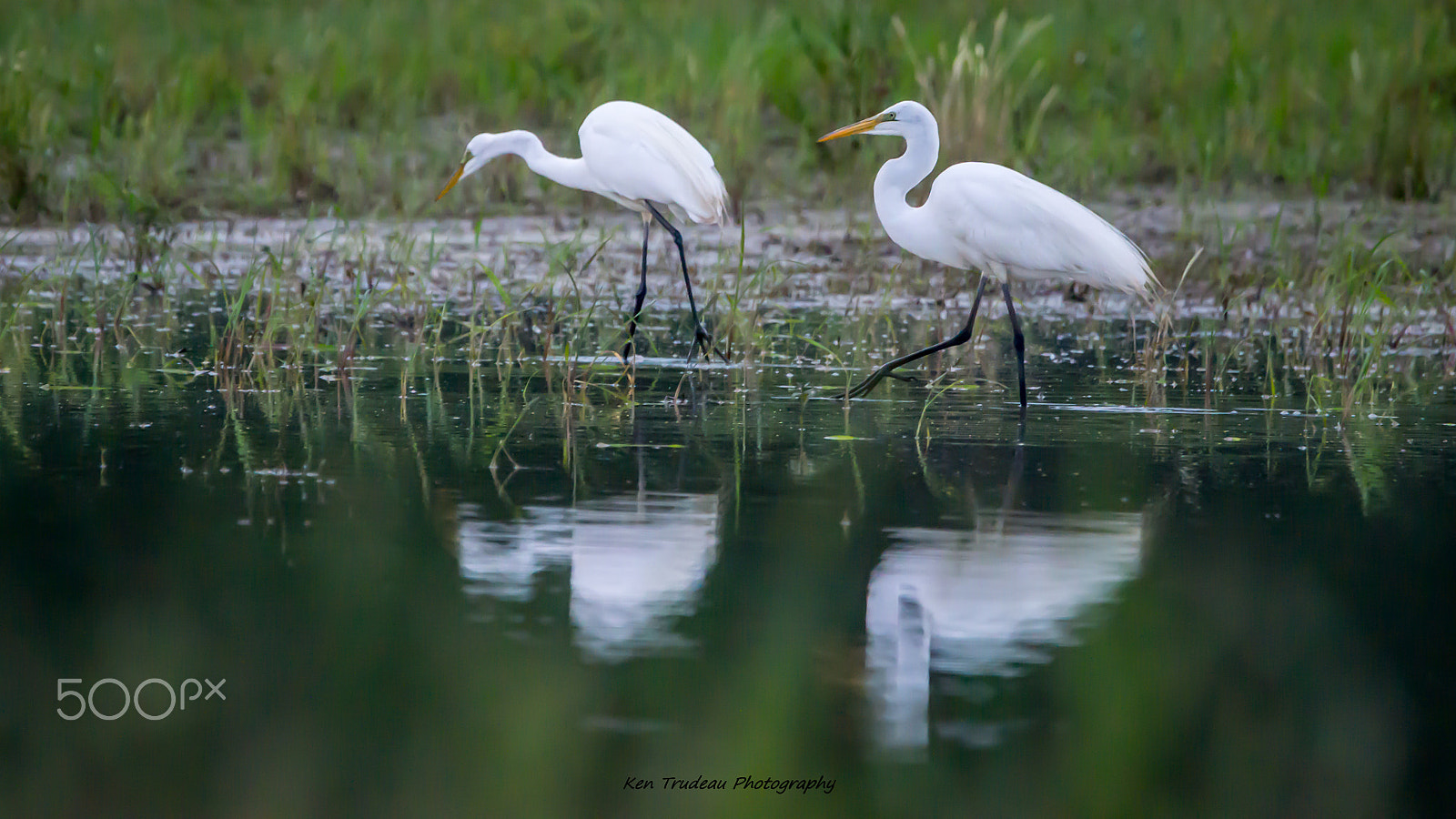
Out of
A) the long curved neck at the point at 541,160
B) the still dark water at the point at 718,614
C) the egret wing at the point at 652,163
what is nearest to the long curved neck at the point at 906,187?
the egret wing at the point at 652,163

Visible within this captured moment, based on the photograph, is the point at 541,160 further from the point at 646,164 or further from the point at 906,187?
the point at 906,187

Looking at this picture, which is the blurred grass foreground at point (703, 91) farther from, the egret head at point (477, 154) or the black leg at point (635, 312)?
the black leg at point (635, 312)

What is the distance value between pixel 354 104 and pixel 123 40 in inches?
74.1

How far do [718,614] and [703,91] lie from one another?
7.74m

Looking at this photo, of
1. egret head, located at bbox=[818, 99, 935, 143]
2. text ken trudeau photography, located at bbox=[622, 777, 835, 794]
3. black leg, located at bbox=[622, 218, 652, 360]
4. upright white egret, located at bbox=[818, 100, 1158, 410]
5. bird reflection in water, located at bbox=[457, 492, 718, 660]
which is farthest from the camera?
black leg, located at bbox=[622, 218, 652, 360]

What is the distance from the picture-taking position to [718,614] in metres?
3.44

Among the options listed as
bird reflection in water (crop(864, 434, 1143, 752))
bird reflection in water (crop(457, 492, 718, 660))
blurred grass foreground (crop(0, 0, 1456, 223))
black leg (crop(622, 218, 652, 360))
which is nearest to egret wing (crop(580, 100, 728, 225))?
black leg (crop(622, 218, 652, 360))

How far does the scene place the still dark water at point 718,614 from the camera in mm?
2746

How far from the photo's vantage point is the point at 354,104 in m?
11.2

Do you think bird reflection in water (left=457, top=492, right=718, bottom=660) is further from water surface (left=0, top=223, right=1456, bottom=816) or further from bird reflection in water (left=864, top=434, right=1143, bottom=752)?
bird reflection in water (left=864, top=434, right=1143, bottom=752)

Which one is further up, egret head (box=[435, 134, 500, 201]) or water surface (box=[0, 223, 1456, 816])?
egret head (box=[435, 134, 500, 201])

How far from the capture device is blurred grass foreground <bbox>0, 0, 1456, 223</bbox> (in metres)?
9.69

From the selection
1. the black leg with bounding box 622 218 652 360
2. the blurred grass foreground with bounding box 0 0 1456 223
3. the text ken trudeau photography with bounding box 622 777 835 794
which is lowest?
the text ken trudeau photography with bounding box 622 777 835 794

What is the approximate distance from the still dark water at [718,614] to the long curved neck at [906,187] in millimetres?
1124
